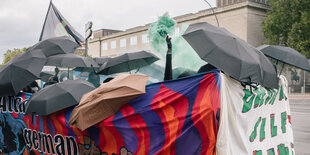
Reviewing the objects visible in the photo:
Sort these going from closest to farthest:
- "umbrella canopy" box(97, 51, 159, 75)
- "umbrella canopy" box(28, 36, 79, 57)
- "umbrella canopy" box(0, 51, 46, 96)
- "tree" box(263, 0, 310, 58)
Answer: "umbrella canopy" box(0, 51, 46, 96)
"umbrella canopy" box(97, 51, 159, 75)
"umbrella canopy" box(28, 36, 79, 57)
"tree" box(263, 0, 310, 58)

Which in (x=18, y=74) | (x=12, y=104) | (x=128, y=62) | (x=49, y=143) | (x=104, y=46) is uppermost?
(x=104, y=46)

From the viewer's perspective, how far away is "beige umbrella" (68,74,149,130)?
359 cm

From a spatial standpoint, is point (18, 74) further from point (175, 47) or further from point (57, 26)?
point (57, 26)

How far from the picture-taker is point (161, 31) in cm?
459

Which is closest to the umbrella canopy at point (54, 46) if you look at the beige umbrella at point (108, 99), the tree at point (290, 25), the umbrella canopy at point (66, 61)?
the umbrella canopy at point (66, 61)

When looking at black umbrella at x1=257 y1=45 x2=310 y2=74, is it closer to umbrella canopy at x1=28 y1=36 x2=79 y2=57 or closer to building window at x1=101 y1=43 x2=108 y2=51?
umbrella canopy at x1=28 y1=36 x2=79 y2=57

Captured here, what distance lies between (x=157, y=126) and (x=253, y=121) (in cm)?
119

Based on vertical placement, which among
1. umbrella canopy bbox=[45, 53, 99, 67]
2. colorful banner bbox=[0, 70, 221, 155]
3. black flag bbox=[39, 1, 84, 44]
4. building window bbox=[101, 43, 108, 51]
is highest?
building window bbox=[101, 43, 108, 51]

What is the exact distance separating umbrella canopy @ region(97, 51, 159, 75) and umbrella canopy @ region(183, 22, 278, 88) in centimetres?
207

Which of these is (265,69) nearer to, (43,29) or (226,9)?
(43,29)

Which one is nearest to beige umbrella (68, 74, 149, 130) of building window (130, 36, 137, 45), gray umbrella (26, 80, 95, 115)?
gray umbrella (26, 80, 95, 115)

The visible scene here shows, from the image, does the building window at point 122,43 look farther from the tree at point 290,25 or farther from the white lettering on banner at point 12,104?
A: the white lettering on banner at point 12,104

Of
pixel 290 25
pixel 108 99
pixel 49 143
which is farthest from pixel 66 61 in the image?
pixel 290 25

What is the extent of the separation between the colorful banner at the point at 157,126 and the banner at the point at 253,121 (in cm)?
12
